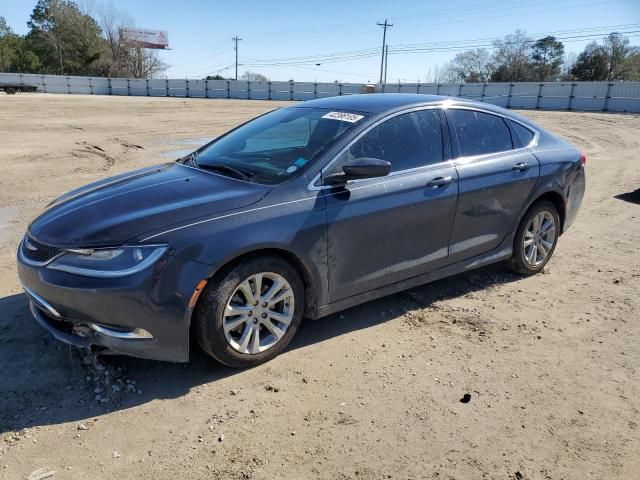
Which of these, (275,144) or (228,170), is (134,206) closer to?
(228,170)

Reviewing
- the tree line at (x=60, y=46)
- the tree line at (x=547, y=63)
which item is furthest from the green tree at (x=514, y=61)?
the tree line at (x=60, y=46)

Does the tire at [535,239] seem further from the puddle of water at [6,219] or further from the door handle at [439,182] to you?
the puddle of water at [6,219]

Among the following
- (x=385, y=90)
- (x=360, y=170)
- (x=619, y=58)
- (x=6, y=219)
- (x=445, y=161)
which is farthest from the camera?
(x=619, y=58)

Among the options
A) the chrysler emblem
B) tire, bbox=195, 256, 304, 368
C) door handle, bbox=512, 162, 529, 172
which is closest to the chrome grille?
the chrysler emblem

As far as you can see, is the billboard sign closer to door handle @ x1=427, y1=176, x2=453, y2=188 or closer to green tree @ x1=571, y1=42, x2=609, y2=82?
green tree @ x1=571, y1=42, x2=609, y2=82

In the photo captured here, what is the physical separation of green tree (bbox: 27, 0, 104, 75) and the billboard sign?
347 inches

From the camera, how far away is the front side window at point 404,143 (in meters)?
3.89

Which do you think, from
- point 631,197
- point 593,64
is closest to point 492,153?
point 631,197

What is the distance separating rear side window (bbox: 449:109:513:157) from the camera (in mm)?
4520

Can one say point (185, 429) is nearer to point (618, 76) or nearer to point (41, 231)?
point (41, 231)

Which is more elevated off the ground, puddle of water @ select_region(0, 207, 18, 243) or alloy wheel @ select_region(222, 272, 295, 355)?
alloy wheel @ select_region(222, 272, 295, 355)

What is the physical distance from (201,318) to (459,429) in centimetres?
163

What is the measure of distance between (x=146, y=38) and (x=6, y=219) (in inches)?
4207

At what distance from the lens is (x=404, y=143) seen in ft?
13.6
